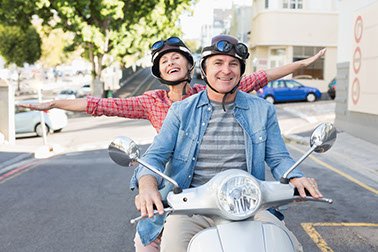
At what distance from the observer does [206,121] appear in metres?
3.08

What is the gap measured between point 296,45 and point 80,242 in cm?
3484

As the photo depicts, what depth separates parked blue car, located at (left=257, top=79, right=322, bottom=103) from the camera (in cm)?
3133

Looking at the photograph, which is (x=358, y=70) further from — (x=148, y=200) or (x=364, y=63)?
(x=148, y=200)

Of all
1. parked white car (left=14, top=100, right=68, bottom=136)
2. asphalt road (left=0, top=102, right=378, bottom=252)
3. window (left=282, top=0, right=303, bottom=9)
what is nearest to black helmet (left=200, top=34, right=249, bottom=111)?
asphalt road (left=0, top=102, right=378, bottom=252)

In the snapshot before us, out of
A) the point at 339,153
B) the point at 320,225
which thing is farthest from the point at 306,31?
the point at 320,225

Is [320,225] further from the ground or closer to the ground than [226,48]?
closer to the ground

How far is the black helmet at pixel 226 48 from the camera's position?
2943 millimetres

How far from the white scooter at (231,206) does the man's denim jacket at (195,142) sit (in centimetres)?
38

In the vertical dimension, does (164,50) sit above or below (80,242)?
above

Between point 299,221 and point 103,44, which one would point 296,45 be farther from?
point 299,221

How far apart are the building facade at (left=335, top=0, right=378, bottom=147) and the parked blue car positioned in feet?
40.5

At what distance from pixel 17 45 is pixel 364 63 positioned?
4429 centimetres

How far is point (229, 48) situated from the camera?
2.95 meters

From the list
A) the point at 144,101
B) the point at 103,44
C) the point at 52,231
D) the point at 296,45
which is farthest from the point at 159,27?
the point at 144,101
